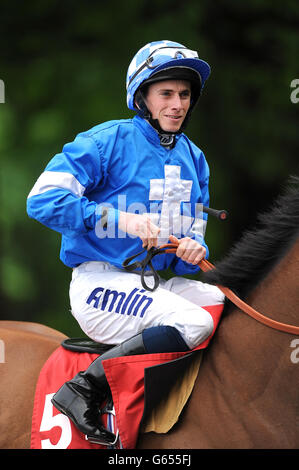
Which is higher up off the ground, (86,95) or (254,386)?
(86,95)

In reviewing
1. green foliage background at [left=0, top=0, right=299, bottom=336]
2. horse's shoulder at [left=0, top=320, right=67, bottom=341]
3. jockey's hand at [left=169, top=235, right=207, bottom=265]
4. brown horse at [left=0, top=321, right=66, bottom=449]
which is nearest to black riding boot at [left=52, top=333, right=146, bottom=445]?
brown horse at [left=0, top=321, right=66, bottom=449]

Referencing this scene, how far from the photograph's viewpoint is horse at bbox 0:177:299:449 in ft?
6.65

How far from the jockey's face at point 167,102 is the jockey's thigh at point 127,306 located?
2.19ft

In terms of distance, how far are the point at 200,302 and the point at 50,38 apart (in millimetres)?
3751

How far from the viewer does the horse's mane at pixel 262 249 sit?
2.12m

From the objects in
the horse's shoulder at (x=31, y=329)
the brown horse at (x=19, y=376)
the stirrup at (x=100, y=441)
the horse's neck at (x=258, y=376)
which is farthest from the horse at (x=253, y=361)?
the horse's shoulder at (x=31, y=329)

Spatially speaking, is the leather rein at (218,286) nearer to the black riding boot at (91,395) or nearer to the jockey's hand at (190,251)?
the jockey's hand at (190,251)

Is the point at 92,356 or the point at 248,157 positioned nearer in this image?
the point at 92,356

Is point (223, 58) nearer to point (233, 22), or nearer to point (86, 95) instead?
point (233, 22)

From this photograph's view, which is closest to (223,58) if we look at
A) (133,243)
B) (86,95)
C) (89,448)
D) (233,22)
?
(233,22)

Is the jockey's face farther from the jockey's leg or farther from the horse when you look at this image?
the jockey's leg

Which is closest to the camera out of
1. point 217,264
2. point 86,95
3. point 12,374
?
point 217,264

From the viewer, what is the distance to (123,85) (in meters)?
5.01

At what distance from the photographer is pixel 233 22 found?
5145 millimetres
